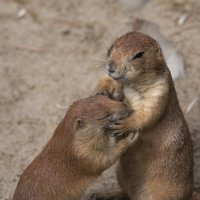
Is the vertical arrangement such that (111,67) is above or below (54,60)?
above

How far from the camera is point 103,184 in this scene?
638 centimetres

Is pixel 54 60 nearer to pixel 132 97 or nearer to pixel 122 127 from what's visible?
pixel 132 97

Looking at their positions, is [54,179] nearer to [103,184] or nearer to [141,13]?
[103,184]

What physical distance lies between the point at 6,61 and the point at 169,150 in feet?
9.31

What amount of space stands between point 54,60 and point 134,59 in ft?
8.87

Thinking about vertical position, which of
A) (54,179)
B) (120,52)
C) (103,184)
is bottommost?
(103,184)

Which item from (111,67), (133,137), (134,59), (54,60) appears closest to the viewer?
(111,67)

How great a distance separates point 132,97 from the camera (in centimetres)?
543

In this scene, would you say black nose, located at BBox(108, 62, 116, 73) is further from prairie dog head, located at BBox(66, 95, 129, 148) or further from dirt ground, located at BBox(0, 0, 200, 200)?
dirt ground, located at BBox(0, 0, 200, 200)

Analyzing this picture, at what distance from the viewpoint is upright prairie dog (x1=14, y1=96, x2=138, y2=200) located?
17.6 feet

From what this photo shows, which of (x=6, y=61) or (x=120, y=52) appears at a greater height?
(x=120, y=52)

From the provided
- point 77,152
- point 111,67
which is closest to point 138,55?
point 111,67

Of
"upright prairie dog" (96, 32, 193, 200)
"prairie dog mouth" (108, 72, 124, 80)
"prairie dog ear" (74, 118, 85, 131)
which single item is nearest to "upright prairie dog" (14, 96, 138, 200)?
"prairie dog ear" (74, 118, 85, 131)

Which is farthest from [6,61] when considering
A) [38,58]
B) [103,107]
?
[103,107]
